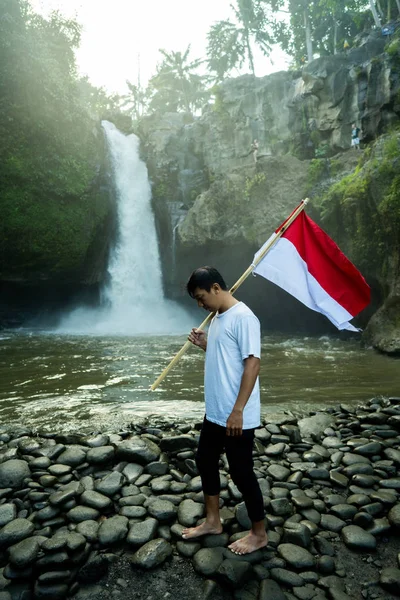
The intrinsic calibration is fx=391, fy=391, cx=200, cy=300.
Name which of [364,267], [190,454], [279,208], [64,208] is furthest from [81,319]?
[190,454]

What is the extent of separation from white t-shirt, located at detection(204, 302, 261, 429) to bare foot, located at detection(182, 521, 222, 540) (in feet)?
2.84

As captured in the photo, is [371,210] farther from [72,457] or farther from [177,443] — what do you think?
[72,457]

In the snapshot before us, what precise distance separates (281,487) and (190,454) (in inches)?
38.5

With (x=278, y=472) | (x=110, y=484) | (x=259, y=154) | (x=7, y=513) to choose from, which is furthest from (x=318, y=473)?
(x=259, y=154)

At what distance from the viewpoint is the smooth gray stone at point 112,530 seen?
283cm

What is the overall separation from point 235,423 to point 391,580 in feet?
4.55

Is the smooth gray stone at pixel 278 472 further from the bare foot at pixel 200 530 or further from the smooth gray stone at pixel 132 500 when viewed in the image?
the smooth gray stone at pixel 132 500

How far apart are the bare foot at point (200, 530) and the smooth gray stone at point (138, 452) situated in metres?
1.06

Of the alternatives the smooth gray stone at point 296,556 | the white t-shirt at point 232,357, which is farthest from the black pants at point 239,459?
the smooth gray stone at point 296,556

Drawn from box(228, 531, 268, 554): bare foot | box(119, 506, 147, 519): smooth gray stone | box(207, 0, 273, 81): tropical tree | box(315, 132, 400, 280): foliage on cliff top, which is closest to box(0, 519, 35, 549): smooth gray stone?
box(119, 506, 147, 519): smooth gray stone

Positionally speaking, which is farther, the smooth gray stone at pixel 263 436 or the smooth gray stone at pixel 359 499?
the smooth gray stone at pixel 263 436

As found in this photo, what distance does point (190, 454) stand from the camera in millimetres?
4047

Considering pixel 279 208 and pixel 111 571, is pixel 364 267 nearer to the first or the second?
pixel 279 208

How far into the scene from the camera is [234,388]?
8.82 feet
